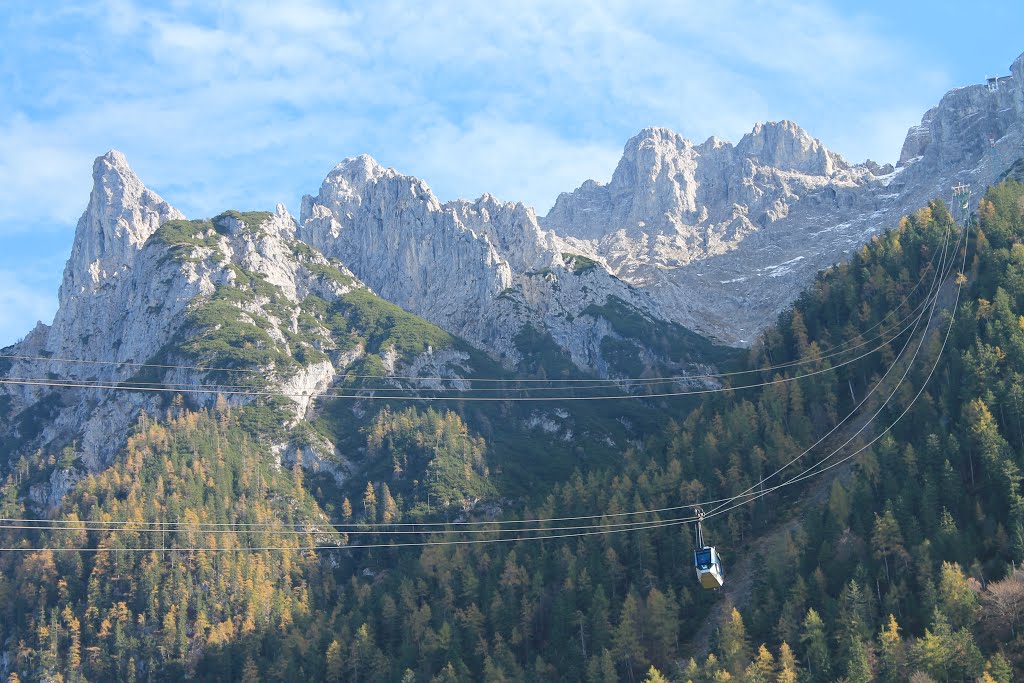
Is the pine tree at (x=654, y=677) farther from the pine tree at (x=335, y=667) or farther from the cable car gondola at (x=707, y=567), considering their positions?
the pine tree at (x=335, y=667)

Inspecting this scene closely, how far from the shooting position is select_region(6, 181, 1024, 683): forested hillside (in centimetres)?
11838

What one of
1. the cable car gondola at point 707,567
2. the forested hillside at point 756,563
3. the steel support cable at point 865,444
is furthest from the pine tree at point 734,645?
the cable car gondola at point 707,567

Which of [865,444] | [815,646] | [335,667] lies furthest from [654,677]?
[335,667]

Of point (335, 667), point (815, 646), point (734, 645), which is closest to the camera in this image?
point (815, 646)

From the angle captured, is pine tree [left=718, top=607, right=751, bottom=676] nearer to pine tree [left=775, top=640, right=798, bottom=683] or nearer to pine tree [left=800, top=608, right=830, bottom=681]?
pine tree [left=775, top=640, right=798, bottom=683]

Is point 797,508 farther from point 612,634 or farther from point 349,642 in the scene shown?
point 349,642

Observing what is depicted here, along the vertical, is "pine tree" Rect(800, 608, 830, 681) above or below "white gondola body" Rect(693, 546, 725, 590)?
below

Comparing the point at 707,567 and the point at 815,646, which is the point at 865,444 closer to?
the point at 815,646

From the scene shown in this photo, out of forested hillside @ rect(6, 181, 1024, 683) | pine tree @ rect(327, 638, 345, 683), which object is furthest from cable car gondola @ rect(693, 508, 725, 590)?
pine tree @ rect(327, 638, 345, 683)

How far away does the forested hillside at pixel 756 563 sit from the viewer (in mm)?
118375

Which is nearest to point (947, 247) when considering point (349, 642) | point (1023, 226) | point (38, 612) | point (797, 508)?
point (1023, 226)

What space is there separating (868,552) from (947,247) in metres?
67.6

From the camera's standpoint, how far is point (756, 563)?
463 ft

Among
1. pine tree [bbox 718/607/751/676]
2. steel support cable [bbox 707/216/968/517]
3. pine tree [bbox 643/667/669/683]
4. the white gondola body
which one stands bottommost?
pine tree [bbox 643/667/669/683]
